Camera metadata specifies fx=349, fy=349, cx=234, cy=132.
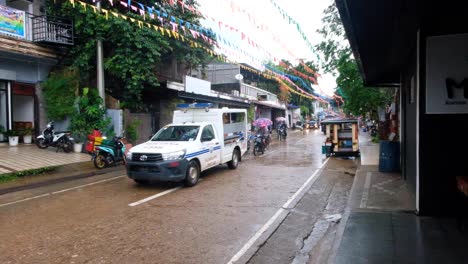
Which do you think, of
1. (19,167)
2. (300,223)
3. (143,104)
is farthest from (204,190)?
(143,104)

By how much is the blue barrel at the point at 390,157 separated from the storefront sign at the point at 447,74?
532 centimetres

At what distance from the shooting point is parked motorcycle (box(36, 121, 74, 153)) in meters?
14.9

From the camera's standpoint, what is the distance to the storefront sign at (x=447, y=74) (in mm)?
5480

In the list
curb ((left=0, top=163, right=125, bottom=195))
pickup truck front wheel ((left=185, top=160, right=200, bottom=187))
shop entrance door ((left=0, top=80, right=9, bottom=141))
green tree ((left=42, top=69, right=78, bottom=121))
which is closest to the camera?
pickup truck front wheel ((left=185, top=160, right=200, bottom=187))

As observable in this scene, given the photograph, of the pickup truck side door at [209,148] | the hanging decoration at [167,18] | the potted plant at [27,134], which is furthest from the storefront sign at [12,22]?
the pickup truck side door at [209,148]

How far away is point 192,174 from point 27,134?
10.2 meters

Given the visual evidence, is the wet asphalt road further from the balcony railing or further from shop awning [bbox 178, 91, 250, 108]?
shop awning [bbox 178, 91, 250, 108]

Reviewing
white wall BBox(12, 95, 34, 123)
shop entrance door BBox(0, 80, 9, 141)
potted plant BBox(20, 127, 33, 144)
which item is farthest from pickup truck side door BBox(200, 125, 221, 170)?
white wall BBox(12, 95, 34, 123)

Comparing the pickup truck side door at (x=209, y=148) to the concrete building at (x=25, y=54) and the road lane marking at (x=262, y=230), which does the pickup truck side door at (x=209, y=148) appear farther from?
the concrete building at (x=25, y=54)

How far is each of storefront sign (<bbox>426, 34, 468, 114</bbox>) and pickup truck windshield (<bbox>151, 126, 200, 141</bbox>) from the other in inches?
249

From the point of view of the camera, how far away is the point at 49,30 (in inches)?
605

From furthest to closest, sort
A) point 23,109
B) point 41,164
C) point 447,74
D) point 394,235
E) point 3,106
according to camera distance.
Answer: point 23,109 < point 3,106 < point 41,164 < point 447,74 < point 394,235

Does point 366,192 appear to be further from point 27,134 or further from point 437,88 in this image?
point 27,134

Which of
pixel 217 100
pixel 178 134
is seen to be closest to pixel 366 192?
pixel 178 134
